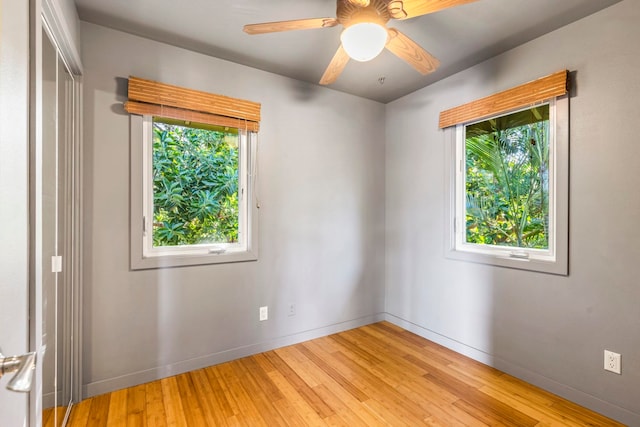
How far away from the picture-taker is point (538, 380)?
213 centimetres

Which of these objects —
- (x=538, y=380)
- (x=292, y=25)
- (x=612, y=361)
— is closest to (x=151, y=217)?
(x=292, y=25)

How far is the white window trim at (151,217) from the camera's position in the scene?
6.94 feet

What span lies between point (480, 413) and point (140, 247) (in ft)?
8.11

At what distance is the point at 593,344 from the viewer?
1.89 meters

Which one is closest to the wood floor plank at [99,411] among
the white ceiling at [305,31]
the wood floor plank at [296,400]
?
the wood floor plank at [296,400]

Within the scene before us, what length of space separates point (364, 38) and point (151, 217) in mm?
1856

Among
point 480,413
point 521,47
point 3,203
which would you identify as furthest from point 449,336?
point 3,203

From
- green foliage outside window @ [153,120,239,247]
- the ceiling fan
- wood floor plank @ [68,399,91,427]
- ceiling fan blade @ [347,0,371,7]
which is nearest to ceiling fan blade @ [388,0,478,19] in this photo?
the ceiling fan

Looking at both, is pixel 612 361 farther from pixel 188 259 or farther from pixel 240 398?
pixel 188 259

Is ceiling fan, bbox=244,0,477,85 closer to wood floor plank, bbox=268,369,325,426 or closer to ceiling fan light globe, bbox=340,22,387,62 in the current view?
ceiling fan light globe, bbox=340,22,387,62

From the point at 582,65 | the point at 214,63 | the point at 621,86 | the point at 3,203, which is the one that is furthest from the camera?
the point at 214,63

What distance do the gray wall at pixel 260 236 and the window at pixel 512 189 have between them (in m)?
0.87

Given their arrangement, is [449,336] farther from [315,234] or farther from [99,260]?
[99,260]

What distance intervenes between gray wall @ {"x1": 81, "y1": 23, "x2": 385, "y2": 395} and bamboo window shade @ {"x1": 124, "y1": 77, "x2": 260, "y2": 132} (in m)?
0.10
